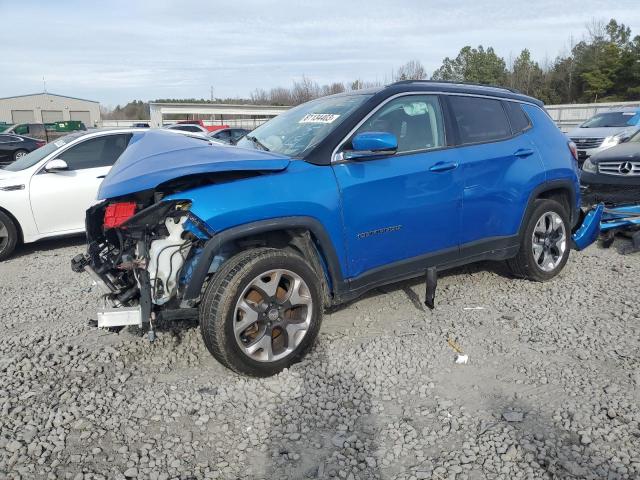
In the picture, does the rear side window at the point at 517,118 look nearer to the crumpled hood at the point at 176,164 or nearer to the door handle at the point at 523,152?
the door handle at the point at 523,152

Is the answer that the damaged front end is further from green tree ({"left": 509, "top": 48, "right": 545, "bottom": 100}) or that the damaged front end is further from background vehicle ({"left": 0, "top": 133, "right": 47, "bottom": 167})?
green tree ({"left": 509, "top": 48, "right": 545, "bottom": 100})

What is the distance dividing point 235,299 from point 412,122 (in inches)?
80.4

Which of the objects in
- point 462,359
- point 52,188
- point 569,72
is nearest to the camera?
point 462,359

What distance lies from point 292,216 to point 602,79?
178 feet

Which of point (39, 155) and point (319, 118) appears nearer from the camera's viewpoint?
point (319, 118)

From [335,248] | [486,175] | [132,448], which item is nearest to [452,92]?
[486,175]

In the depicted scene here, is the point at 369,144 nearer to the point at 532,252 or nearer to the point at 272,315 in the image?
the point at 272,315

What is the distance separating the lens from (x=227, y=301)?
3.12 meters

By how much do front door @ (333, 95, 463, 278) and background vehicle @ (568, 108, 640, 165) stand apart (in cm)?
1110

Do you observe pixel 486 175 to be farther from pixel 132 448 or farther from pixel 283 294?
pixel 132 448

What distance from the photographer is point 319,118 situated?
13.5 ft

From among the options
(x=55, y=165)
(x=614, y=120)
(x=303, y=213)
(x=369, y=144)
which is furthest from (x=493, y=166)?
(x=614, y=120)

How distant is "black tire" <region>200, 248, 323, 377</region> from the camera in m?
3.13

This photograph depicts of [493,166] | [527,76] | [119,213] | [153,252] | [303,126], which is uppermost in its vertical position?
Answer: [527,76]
